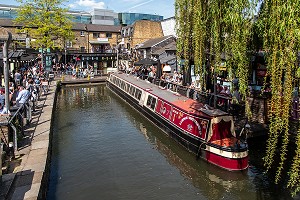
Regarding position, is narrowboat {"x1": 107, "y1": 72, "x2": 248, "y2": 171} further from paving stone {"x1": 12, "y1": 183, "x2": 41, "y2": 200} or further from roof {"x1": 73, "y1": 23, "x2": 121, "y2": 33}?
roof {"x1": 73, "y1": 23, "x2": 121, "y2": 33}

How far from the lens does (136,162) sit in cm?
1094

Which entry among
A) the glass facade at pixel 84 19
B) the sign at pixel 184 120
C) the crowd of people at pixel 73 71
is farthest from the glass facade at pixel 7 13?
the sign at pixel 184 120

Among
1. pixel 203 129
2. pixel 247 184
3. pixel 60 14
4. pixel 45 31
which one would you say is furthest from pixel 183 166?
pixel 60 14

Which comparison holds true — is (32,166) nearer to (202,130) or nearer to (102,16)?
(202,130)

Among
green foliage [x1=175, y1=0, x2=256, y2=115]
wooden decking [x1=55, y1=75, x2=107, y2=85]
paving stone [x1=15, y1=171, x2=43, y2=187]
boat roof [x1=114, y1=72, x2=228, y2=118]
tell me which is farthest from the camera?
wooden decking [x1=55, y1=75, x2=107, y2=85]

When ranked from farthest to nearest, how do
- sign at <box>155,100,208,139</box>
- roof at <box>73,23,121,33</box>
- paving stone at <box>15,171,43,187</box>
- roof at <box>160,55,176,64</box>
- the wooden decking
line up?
roof at <box>73,23,121,33</box>, the wooden decking, roof at <box>160,55,176,64</box>, sign at <box>155,100,208,139</box>, paving stone at <box>15,171,43,187</box>

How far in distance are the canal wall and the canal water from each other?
94 centimetres

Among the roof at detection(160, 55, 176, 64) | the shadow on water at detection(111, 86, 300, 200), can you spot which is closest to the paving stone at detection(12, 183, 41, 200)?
the shadow on water at detection(111, 86, 300, 200)

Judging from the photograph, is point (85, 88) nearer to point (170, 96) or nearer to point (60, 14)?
point (60, 14)

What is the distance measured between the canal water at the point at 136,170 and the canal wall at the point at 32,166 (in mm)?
940

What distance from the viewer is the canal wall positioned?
6.82m

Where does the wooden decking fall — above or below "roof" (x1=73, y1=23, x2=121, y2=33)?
below

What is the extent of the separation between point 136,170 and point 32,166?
3550 millimetres

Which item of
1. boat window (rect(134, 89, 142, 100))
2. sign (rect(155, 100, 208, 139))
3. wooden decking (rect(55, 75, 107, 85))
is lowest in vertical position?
sign (rect(155, 100, 208, 139))
